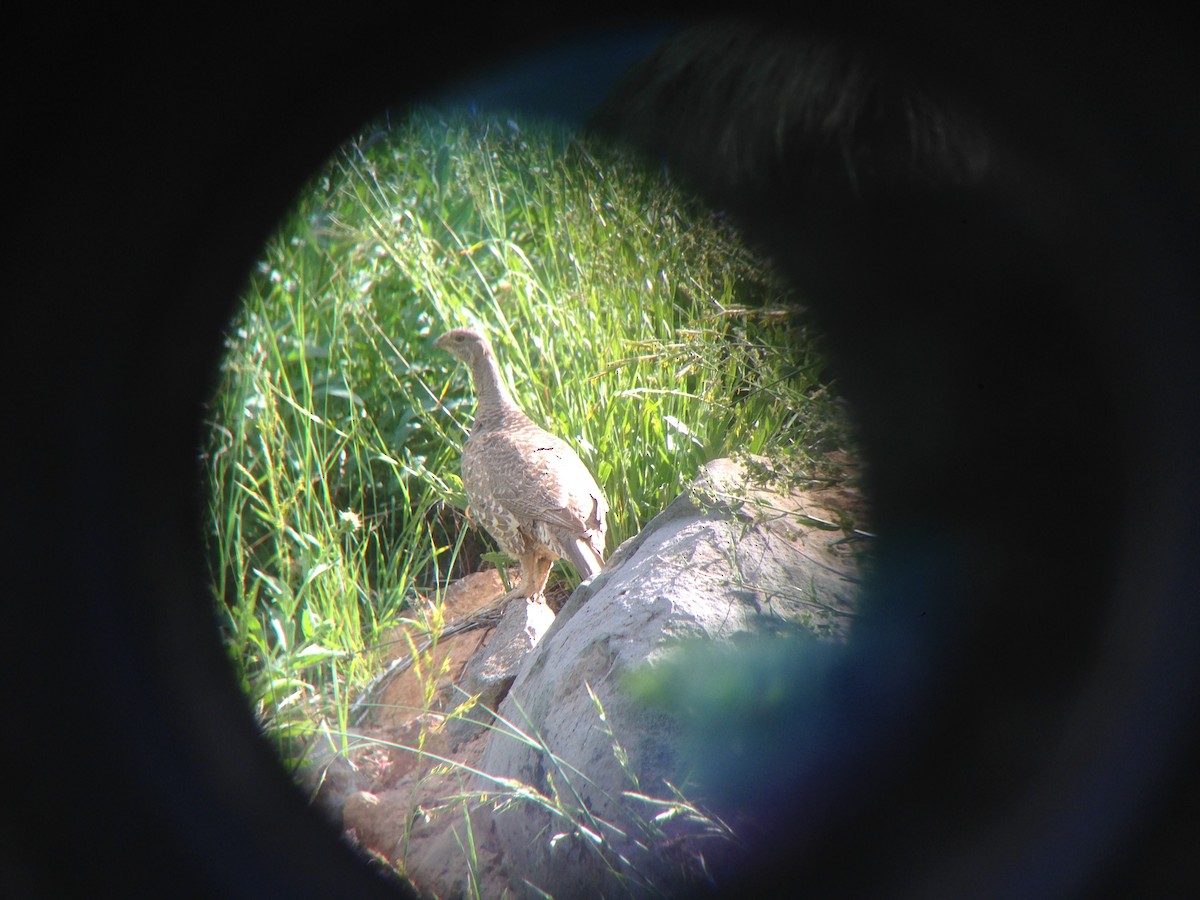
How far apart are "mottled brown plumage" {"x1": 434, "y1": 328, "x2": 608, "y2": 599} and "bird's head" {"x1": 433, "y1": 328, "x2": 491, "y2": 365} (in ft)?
0.04

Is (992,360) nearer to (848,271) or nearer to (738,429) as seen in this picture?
(848,271)

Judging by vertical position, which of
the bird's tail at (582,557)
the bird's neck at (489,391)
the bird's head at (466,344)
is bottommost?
the bird's tail at (582,557)

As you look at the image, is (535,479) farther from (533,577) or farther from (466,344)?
(466,344)

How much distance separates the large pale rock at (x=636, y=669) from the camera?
5.36ft

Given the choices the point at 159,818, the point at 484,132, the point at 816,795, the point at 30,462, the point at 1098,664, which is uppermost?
the point at 484,132

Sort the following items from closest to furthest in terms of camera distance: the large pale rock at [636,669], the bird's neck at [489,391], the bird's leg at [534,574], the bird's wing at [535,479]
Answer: the large pale rock at [636,669] → the bird's wing at [535,479] → the bird's leg at [534,574] → the bird's neck at [489,391]

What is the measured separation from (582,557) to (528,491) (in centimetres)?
23

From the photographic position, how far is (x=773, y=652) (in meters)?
1.76

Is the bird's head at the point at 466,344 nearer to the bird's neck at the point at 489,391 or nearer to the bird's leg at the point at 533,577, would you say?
the bird's neck at the point at 489,391

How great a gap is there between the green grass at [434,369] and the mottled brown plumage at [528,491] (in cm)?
21

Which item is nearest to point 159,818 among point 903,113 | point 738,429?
point 903,113

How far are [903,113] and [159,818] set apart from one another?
134cm

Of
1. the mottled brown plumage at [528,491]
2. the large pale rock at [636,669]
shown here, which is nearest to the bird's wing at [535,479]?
the mottled brown plumage at [528,491]

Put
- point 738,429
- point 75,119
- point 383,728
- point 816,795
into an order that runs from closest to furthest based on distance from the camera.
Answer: point 75,119, point 816,795, point 383,728, point 738,429
